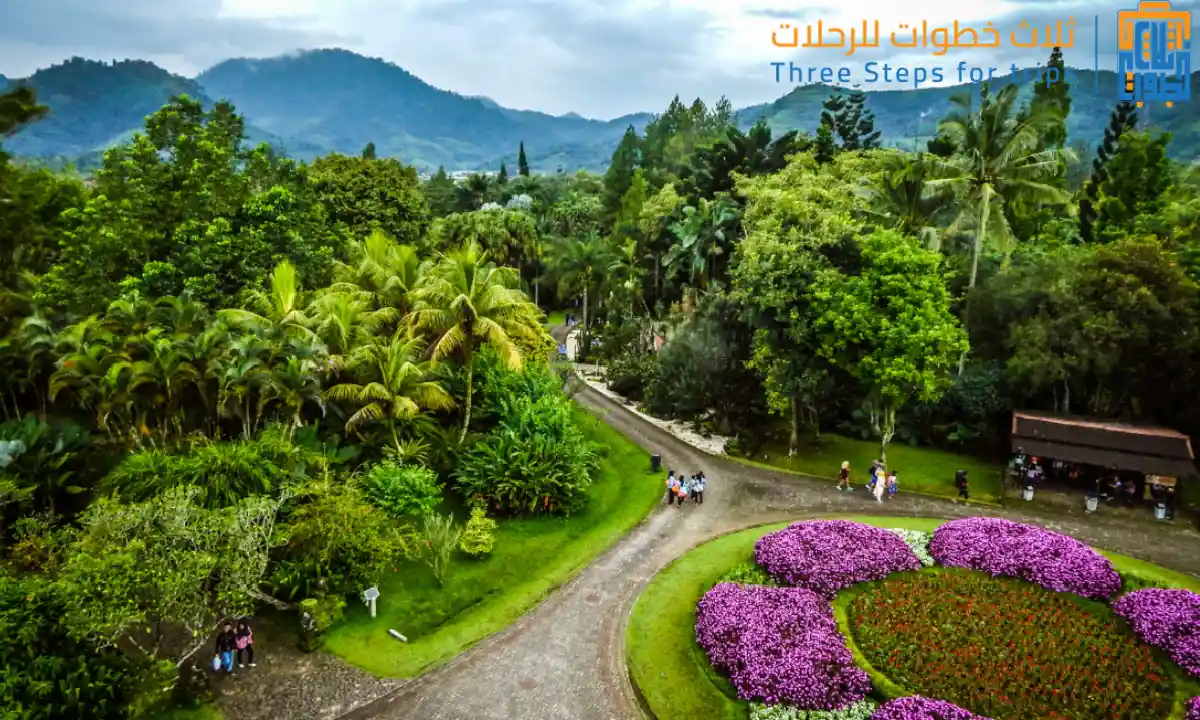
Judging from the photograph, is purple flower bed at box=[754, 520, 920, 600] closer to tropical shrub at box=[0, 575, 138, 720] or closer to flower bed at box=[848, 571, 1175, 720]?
flower bed at box=[848, 571, 1175, 720]

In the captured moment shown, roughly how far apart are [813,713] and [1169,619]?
8.73m

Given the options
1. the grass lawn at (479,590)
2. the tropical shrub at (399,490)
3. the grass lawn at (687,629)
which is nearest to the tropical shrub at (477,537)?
the grass lawn at (479,590)

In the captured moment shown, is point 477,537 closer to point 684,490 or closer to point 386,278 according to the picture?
point 684,490

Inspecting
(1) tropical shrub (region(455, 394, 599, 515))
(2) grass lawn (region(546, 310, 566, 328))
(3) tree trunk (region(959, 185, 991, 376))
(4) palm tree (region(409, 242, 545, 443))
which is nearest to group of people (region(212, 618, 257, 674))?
(1) tropical shrub (region(455, 394, 599, 515))

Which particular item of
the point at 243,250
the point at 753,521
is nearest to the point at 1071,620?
the point at 753,521

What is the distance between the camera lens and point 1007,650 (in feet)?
49.7

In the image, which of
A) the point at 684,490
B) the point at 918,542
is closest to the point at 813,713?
the point at 918,542

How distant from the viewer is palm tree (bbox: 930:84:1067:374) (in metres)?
28.8

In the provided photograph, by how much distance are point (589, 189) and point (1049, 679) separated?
101071 millimetres

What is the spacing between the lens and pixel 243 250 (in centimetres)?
2633

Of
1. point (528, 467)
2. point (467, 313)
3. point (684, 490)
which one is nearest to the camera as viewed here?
point (528, 467)

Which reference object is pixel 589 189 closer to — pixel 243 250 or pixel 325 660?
pixel 243 250

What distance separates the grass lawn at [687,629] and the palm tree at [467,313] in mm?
8508

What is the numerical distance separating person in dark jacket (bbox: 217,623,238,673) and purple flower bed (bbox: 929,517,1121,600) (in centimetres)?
1743
